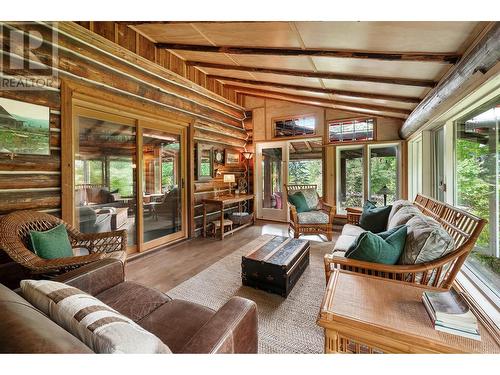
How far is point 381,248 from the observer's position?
1707 millimetres

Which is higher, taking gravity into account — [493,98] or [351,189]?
[493,98]

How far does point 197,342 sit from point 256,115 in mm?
6081

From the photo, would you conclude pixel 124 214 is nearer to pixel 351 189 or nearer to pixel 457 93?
pixel 457 93

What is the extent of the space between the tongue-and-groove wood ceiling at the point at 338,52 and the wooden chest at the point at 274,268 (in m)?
2.37

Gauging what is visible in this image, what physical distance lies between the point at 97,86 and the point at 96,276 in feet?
8.36

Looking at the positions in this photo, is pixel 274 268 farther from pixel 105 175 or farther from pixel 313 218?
pixel 105 175

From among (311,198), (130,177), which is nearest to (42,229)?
(130,177)

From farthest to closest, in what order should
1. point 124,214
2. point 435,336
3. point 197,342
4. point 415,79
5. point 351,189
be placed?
1. point 351,189
2. point 124,214
3. point 415,79
4. point 435,336
5. point 197,342

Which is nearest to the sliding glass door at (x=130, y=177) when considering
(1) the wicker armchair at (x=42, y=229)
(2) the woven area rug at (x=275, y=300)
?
(1) the wicker armchair at (x=42, y=229)

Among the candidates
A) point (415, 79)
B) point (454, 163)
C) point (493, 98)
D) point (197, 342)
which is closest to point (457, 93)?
point (493, 98)

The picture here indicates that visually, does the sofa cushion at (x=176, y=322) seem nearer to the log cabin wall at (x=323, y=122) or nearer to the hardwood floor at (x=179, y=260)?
the hardwood floor at (x=179, y=260)
